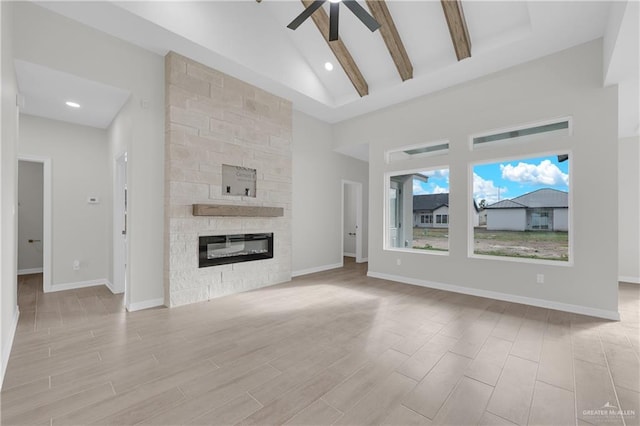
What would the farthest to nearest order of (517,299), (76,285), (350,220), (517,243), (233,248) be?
(350,220)
(76,285)
(233,248)
(517,243)
(517,299)

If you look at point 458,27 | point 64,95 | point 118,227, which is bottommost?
point 118,227

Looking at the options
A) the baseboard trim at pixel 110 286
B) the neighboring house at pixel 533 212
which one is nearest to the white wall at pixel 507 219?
the neighboring house at pixel 533 212

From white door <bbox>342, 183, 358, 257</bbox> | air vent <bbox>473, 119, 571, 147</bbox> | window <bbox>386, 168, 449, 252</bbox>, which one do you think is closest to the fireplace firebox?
window <bbox>386, 168, 449, 252</bbox>

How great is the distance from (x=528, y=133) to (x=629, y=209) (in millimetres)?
3449

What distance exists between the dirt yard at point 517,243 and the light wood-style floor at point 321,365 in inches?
32.3

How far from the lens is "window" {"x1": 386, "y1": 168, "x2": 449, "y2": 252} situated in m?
5.08

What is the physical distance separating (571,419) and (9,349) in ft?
14.6

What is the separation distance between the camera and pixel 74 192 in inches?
194

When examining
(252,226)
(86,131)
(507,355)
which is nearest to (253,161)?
(252,226)

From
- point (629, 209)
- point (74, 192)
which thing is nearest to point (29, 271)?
point (74, 192)

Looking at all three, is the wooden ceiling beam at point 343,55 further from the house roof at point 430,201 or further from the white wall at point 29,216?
the white wall at point 29,216

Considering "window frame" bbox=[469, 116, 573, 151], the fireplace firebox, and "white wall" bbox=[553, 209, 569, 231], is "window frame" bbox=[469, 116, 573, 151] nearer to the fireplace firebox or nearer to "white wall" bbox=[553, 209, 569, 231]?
"white wall" bbox=[553, 209, 569, 231]

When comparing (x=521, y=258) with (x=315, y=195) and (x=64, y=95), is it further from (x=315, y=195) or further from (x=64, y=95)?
(x=64, y=95)

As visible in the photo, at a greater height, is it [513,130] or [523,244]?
[513,130]
